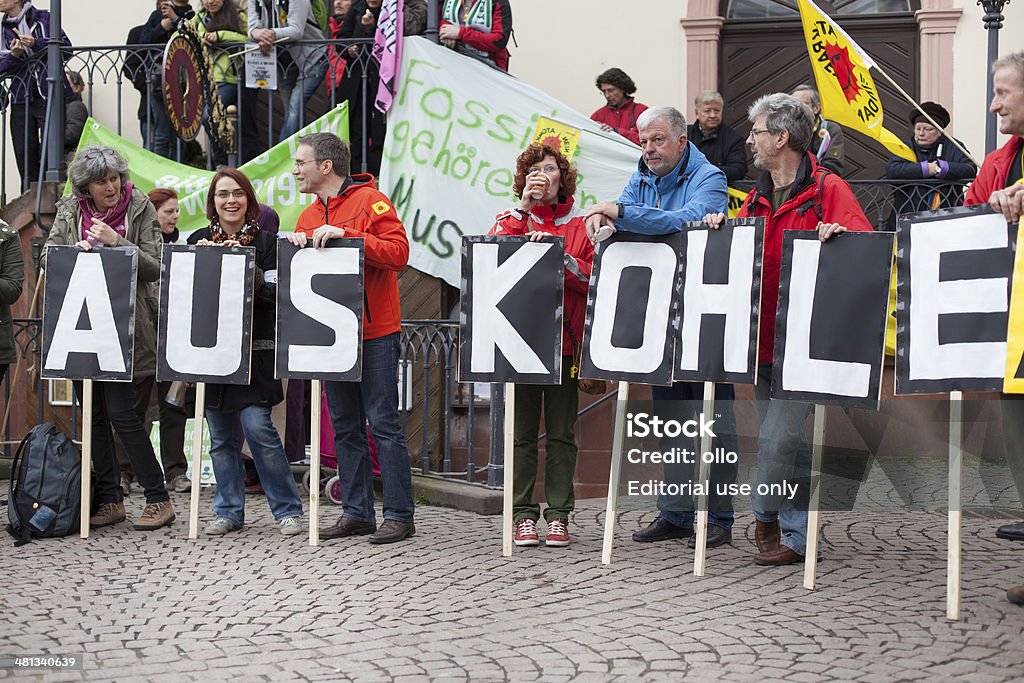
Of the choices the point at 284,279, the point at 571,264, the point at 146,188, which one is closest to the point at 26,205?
the point at 146,188

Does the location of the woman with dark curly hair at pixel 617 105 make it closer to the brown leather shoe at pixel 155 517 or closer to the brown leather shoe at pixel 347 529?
the brown leather shoe at pixel 347 529

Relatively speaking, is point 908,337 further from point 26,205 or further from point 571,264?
point 26,205

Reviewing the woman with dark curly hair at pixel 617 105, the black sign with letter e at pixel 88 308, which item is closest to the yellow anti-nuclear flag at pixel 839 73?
the woman with dark curly hair at pixel 617 105

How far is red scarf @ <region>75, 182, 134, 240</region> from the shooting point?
281 inches

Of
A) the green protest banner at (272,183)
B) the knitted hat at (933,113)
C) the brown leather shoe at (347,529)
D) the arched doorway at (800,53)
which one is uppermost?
the arched doorway at (800,53)

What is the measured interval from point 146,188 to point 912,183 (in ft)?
19.2

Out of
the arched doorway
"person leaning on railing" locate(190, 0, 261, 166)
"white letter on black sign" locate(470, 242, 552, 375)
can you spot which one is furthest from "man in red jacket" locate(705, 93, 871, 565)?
the arched doorway

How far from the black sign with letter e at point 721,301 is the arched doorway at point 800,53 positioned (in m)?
7.01

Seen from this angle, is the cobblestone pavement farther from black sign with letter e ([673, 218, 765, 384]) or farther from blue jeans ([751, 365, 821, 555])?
black sign with letter e ([673, 218, 765, 384])

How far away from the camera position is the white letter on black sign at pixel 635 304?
608cm

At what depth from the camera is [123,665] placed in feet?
15.1

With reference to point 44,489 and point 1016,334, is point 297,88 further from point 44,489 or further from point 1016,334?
point 1016,334

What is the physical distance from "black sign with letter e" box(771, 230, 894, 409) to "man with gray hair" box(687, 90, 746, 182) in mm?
4574

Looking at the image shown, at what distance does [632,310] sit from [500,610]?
5.30ft
